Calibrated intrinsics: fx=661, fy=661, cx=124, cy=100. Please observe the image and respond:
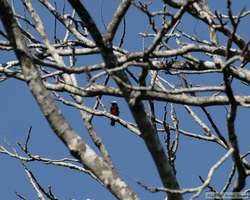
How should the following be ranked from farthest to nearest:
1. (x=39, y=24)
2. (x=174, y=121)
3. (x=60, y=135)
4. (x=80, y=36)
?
(x=174, y=121), (x=80, y=36), (x=39, y=24), (x=60, y=135)

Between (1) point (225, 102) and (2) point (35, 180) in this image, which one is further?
(2) point (35, 180)

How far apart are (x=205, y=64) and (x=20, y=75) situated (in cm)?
125

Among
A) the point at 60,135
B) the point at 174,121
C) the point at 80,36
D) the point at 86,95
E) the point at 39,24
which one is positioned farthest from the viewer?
the point at 174,121

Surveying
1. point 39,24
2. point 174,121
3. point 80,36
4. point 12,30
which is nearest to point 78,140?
point 12,30

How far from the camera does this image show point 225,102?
365 centimetres

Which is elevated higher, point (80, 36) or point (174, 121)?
point (80, 36)

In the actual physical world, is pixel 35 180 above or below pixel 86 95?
above

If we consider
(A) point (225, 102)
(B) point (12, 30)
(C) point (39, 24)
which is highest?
(C) point (39, 24)

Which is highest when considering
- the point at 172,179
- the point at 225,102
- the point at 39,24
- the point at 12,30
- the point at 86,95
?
the point at 39,24

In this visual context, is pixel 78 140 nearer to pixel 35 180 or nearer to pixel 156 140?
pixel 156 140

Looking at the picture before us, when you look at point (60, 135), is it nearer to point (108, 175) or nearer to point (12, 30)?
point (108, 175)

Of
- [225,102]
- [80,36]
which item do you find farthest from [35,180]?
[225,102]

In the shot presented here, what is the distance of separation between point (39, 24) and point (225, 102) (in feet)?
4.54

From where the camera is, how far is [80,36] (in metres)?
4.87
